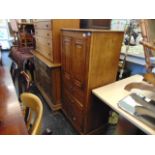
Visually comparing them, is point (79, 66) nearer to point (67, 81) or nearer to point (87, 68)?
point (87, 68)

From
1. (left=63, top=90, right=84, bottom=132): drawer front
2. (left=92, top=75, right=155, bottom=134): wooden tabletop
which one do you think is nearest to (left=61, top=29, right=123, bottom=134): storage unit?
(left=63, top=90, right=84, bottom=132): drawer front

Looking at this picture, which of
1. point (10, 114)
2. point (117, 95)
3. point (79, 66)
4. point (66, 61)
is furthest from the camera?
point (66, 61)

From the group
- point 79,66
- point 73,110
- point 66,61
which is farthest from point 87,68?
point 73,110

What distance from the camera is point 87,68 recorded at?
1.34 m

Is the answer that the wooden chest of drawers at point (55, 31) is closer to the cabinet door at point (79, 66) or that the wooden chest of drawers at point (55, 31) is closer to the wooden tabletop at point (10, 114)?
the cabinet door at point (79, 66)

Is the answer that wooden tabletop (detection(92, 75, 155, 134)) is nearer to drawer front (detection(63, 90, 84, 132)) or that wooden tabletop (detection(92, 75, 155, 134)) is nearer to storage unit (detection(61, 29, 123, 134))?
storage unit (detection(61, 29, 123, 134))

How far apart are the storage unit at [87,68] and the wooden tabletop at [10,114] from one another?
69 centimetres

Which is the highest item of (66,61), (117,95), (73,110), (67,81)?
(66,61)

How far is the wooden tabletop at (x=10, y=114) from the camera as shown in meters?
0.83

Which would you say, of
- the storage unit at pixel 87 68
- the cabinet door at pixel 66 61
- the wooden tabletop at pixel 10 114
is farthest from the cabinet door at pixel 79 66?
the wooden tabletop at pixel 10 114

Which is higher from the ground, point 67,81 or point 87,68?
point 87,68

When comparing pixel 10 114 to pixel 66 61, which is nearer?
pixel 10 114

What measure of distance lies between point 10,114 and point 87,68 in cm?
77
